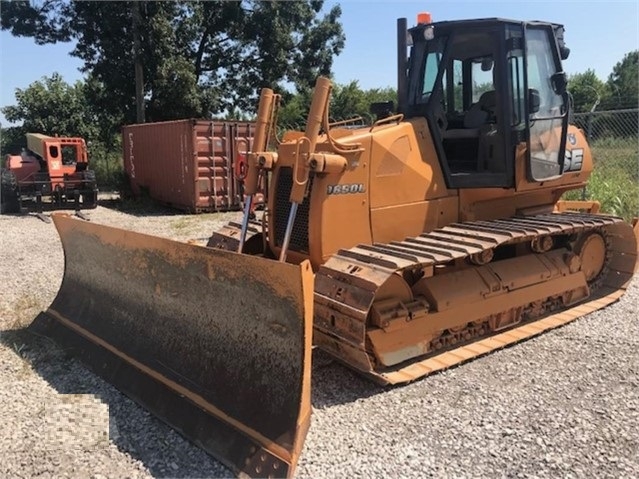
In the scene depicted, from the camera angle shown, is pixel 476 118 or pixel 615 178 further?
pixel 615 178

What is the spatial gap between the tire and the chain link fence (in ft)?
44.2

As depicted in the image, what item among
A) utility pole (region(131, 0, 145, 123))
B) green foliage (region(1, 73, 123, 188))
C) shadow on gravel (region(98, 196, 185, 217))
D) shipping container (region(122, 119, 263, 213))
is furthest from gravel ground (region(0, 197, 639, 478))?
green foliage (region(1, 73, 123, 188))

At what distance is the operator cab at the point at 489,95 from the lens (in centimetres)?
531

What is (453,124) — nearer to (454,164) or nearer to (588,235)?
(454,164)

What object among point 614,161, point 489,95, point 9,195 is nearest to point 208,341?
point 489,95

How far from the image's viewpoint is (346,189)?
4.66 meters

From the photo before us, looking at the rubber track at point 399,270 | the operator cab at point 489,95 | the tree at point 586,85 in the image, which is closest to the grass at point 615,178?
the operator cab at point 489,95

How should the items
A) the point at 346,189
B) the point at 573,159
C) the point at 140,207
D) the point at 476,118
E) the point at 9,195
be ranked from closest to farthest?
the point at 346,189, the point at 476,118, the point at 573,159, the point at 9,195, the point at 140,207

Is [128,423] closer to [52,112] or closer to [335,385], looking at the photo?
[335,385]

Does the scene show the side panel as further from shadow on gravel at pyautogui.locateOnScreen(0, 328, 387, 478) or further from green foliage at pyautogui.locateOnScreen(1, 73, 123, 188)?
green foliage at pyautogui.locateOnScreen(1, 73, 123, 188)

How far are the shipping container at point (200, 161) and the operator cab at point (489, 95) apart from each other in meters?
8.19

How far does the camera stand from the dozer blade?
3.33 meters

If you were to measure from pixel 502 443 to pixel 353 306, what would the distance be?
4.16 feet

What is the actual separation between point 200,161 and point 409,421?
11425 millimetres
